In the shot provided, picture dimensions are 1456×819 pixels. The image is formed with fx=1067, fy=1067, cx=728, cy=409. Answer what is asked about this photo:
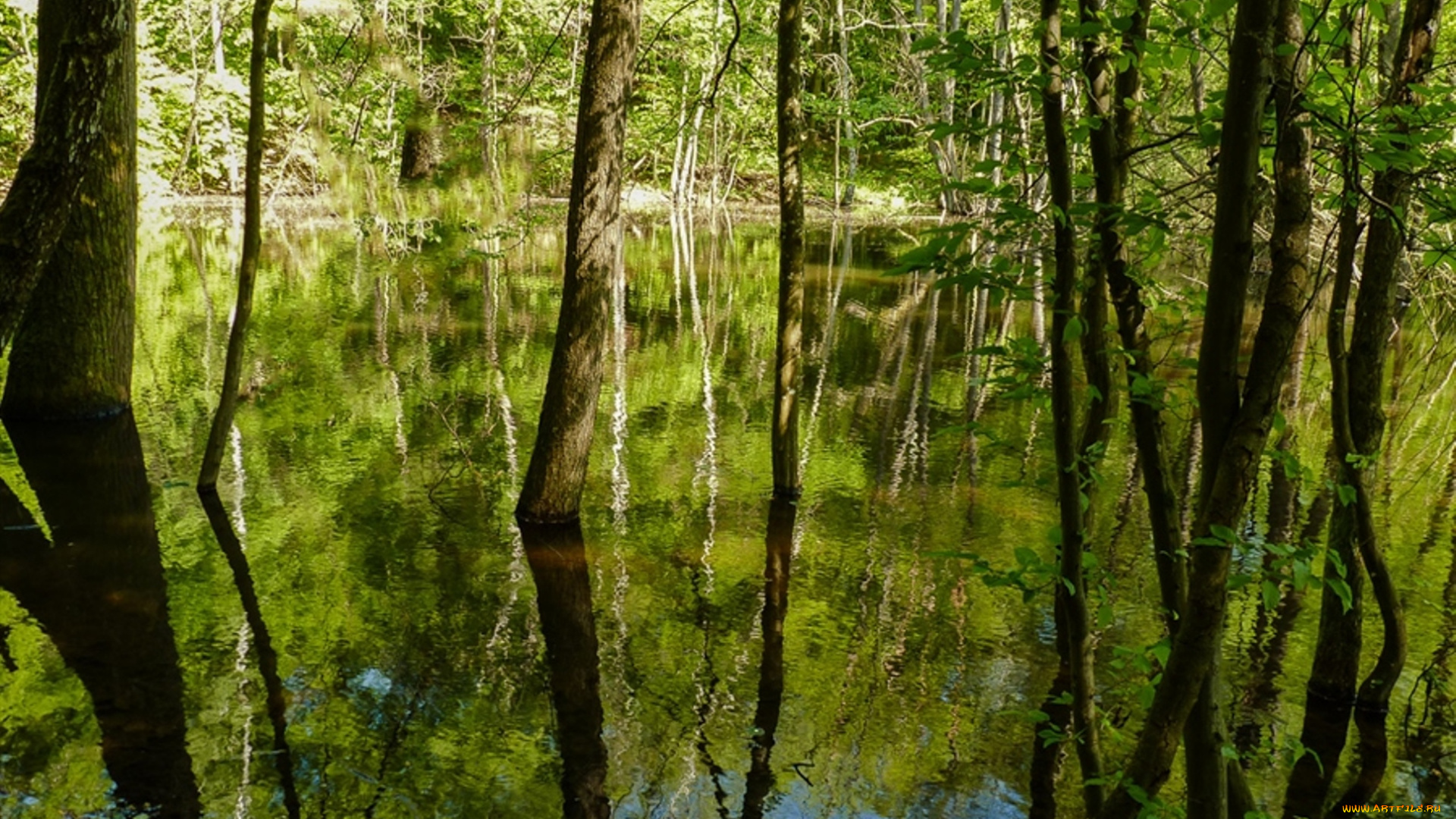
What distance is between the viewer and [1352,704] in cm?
602

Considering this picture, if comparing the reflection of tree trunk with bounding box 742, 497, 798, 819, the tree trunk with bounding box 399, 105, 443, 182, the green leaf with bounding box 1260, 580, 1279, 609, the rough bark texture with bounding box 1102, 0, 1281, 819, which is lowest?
the reflection of tree trunk with bounding box 742, 497, 798, 819

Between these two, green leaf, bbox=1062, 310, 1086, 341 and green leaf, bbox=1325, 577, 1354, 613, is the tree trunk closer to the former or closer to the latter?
green leaf, bbox=1062, 310, 1086, 341

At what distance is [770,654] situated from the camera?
6590 millimetres

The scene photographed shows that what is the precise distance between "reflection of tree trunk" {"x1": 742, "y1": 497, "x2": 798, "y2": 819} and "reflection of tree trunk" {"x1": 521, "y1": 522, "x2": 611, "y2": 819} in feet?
2.40

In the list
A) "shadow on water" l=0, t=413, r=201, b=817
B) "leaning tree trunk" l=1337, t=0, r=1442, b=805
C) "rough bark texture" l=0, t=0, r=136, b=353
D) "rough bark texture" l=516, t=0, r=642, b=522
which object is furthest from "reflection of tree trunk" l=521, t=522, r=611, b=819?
"leaning tree trunk" l=1337, t=0, r=1442, b=805

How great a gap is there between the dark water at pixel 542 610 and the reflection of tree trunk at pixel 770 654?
0.02m

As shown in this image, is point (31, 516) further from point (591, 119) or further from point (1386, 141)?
point (1386, 141)

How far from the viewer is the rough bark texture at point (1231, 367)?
251cm

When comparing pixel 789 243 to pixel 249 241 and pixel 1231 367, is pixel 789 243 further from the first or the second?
pixel 1231 367

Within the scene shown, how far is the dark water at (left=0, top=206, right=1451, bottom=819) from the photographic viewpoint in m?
5.01

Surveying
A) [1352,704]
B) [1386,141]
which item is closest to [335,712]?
[1386,141]

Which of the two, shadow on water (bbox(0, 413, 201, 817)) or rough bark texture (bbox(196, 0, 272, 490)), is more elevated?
rough bark texture (bbox(196, 0, 272, 490))

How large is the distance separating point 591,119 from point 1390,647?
6054 millimetres

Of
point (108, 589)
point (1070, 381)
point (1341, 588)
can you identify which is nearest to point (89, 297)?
point (108, 589)
